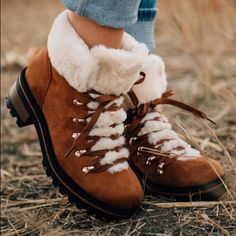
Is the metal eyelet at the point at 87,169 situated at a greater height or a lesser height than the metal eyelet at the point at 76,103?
lesser

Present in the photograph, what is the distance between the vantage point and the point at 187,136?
49.6 inches

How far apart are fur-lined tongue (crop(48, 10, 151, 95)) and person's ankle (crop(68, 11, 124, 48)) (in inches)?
0.6

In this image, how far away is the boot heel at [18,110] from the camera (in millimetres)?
1333

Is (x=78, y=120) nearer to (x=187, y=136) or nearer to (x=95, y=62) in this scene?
(x=95, y=62)

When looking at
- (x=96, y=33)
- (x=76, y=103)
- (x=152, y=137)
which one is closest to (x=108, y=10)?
(x=96, y=33)

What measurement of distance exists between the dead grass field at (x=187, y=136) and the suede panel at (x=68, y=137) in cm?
8

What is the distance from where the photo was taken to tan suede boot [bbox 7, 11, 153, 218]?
3.90 feet

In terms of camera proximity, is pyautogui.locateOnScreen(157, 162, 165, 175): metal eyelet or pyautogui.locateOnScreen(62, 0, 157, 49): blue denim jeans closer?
pyautogui.locateOnScreen(62, 0, 157, 49): blue denim jeans

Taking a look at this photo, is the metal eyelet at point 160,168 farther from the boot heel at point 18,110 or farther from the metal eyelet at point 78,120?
the boot heel at point 18,110

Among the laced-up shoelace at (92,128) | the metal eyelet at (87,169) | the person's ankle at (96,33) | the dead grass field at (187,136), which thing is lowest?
the dead grass field at (187,136)

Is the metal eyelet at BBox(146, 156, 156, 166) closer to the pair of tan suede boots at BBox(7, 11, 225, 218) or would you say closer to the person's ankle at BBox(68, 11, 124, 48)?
the pair of tan suede boots at BBox(7, 11, 225, 218)

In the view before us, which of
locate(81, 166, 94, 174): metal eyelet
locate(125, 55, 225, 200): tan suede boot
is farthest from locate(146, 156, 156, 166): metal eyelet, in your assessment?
locate(81, 166, 94, 174): metal eyelet

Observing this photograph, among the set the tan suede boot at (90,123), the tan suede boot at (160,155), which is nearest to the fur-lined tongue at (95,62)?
the tan suede boot at (90,123)

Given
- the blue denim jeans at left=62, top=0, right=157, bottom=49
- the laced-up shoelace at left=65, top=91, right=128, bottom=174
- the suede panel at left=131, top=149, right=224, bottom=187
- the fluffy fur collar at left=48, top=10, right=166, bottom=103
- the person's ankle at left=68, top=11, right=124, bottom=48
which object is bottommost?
the suede panel at left=131, top=149, right=224, bottom=187
